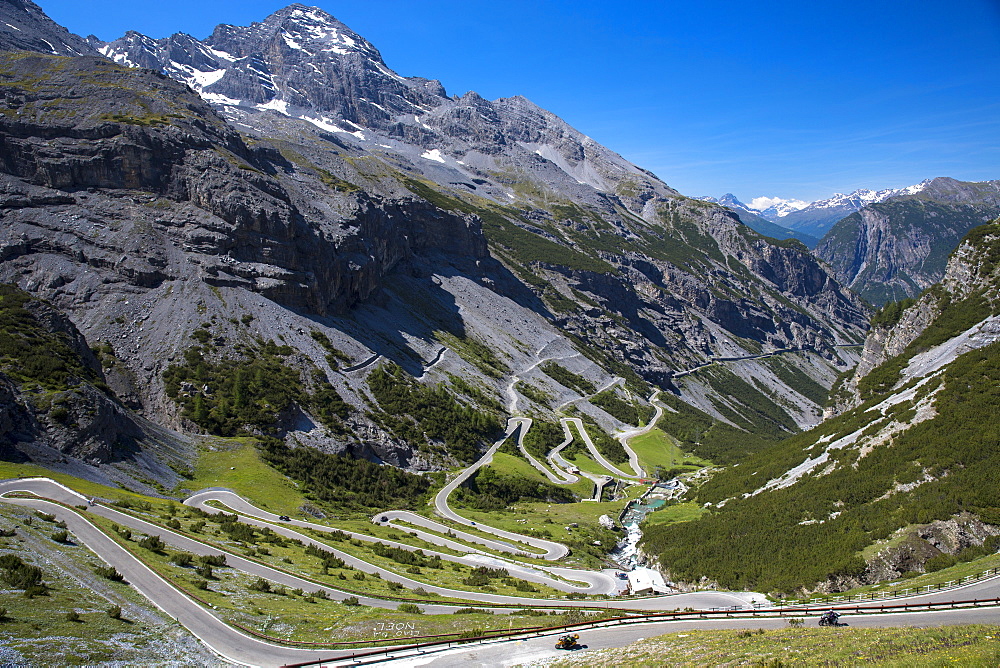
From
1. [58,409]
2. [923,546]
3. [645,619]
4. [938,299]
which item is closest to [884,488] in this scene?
[923,546]

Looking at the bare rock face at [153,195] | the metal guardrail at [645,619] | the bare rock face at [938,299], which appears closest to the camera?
the metal guardrail at [645,619]

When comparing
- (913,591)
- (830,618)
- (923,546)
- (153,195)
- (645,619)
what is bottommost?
(645,619)

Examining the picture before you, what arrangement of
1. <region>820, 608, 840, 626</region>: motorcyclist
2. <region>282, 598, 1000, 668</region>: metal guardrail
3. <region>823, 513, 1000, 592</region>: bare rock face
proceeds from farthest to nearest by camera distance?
<region>823, 513, 1000, 592</region>: bare rock face → <region>820, 608, 840, 626</region>: motorcyclist → <region>282, 598, 1000, 668</region>: metal guardrail

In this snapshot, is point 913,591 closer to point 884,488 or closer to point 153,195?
point 884,488

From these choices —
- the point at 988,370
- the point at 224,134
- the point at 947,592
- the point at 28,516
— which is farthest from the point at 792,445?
the point at 224,134

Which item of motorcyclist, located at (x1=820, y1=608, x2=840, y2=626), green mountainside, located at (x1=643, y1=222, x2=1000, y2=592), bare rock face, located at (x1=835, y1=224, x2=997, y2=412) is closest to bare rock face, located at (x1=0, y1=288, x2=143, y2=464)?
green mountainside, located at (x1=643, y1=222, x2=1000, y2=592)

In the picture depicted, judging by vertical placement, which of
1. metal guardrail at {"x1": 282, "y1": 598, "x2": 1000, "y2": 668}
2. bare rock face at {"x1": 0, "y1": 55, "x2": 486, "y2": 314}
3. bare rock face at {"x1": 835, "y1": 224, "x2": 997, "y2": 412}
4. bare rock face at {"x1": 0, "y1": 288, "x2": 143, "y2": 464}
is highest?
bare rock face at {"x1": 0, "y1": 55, "x2": 486, "y2": 314}

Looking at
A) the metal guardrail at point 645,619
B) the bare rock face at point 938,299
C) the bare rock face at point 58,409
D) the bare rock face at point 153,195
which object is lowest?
the metal guardrail at point 645,619

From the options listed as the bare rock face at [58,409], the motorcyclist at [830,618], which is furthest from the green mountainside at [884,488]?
the bare rock face at [58,409]

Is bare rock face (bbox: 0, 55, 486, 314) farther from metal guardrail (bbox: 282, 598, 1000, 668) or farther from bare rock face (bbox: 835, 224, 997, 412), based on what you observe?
bare rock face (bbox: 835, 224, 997, 412)

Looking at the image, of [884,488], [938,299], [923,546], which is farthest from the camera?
[938,299]

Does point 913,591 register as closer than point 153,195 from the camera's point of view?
Yes

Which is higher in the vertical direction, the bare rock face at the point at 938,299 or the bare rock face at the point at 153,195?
the bare rock face at the point at 153,195

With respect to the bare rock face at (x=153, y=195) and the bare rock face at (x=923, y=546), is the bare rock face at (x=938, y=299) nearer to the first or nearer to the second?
the bare rock face at (x=923, y=546)
